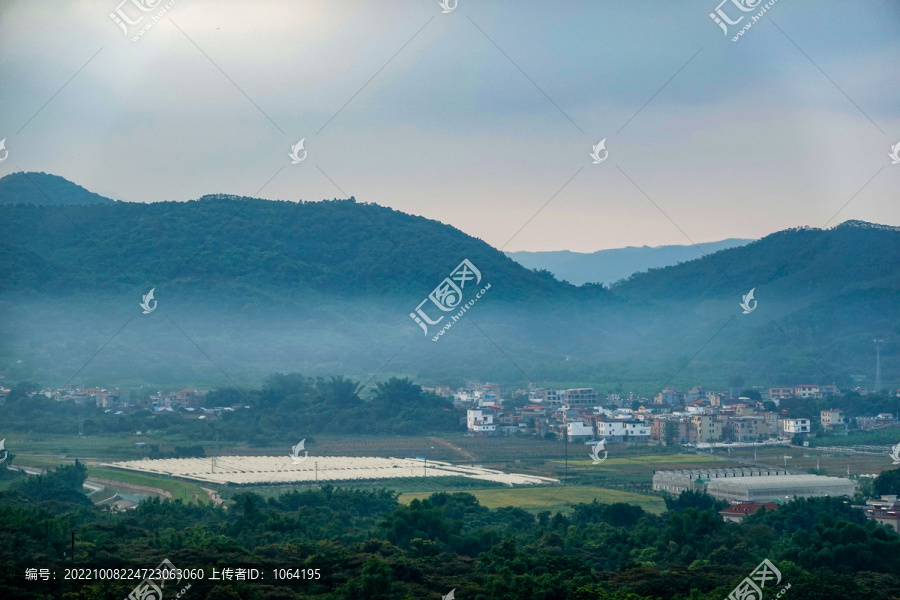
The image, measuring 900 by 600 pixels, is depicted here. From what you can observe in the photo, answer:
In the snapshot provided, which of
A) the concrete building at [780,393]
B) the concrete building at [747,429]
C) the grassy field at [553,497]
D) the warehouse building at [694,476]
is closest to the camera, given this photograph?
the grassy field at [553,497]

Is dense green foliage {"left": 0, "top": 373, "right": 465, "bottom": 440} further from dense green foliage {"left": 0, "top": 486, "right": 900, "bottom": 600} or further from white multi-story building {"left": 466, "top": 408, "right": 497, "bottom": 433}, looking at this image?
dense green foliage {"left": 0, "top": 486, "right": 900, "bottom": 600}

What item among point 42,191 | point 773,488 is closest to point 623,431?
point 773,488

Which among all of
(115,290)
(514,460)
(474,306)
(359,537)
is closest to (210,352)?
(115,290)

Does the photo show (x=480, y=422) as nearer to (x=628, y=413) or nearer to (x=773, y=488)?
(x=628, y=413)

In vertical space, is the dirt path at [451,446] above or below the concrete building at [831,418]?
below

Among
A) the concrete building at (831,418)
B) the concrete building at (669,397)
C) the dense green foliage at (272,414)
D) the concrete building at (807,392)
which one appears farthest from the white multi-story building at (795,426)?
the dense green foliage at (272,414)

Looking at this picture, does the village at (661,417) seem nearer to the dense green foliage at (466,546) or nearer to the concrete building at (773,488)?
the concrete building at (773,488)

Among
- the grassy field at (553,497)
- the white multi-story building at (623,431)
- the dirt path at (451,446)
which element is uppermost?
the white multi-story building at (623,431)
